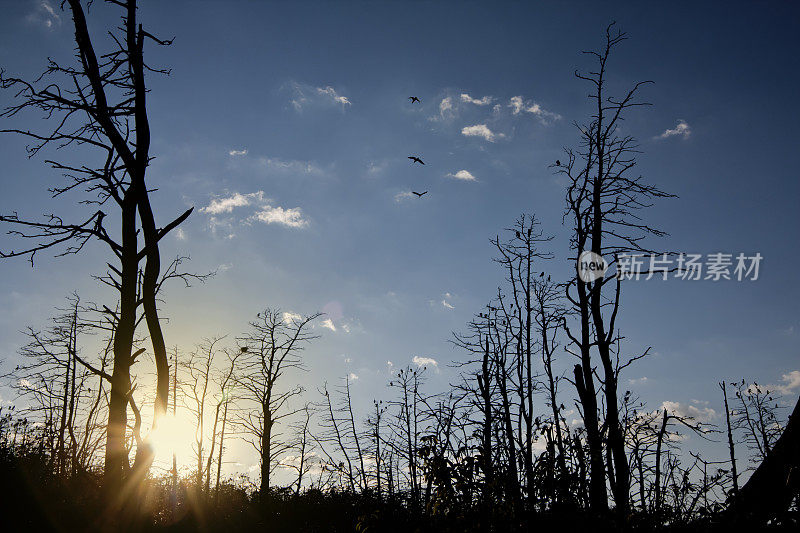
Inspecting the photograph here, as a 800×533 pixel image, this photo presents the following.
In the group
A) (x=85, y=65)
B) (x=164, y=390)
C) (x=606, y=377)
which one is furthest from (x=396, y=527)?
(x=85, y=65)

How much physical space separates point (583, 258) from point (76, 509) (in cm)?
961

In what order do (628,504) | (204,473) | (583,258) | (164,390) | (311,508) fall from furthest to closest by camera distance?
(204,473), (311,508), (583,258), (628,504), (164,390)

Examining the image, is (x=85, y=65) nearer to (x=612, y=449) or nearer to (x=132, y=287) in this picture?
(x=132, y=287)

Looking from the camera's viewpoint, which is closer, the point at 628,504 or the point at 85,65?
the point at 85,65

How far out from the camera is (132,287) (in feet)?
14.4

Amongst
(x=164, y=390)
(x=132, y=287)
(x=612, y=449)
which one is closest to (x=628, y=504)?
(x=612, y=449)

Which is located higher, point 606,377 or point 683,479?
point 606,377

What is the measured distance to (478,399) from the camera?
20.4 metres

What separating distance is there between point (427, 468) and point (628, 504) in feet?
10.7

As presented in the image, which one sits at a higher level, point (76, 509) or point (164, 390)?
point (164, 390)

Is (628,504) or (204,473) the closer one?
(628,504)

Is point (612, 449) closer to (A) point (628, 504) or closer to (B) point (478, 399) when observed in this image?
(A) point (628, 504)

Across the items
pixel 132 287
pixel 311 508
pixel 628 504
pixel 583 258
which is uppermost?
pixel 583 258

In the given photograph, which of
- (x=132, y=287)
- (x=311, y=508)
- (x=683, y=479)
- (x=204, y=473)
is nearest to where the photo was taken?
(x=132, y=287)
